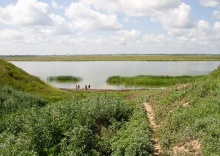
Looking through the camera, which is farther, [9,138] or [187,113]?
[187,113]

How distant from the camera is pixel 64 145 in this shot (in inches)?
589

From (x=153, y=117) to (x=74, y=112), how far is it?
616 cm

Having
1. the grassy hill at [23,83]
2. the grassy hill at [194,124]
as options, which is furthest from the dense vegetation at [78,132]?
the grassy hill at [23,83]

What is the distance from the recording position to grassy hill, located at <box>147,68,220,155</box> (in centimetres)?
1340

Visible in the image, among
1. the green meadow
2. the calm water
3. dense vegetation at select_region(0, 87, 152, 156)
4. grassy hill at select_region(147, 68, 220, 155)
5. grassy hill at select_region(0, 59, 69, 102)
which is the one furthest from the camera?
the calm water

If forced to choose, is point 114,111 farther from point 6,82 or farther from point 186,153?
point 6,82

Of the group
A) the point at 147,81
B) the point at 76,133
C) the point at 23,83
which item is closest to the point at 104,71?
the point at 147,81

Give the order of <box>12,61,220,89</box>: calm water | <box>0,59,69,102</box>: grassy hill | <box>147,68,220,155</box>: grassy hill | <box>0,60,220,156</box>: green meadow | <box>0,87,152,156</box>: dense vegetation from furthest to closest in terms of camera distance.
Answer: <box>12,61,220,89</box>: calm water
<box>0,59,69,102</box>: grassy hill
<box>0,87,152,156</box>: dense vegetation
<box>0,60,220,156</box>: green meadow
<box>147,68,220,155</box>: grassy hill

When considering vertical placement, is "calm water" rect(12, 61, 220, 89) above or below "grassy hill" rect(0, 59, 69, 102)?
below

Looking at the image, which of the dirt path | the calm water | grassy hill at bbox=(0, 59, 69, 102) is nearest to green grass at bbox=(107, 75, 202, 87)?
the calm water

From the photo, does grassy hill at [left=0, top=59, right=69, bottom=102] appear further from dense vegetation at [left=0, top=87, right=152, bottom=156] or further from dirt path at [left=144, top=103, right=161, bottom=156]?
dense vegetation at [left=0, top=87, right=152, bottom=156]

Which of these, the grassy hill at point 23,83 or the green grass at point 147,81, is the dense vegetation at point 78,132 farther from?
the green grass at point 147,81

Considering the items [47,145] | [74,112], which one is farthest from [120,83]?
[47,145]

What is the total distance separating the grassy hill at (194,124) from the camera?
44.0ft
